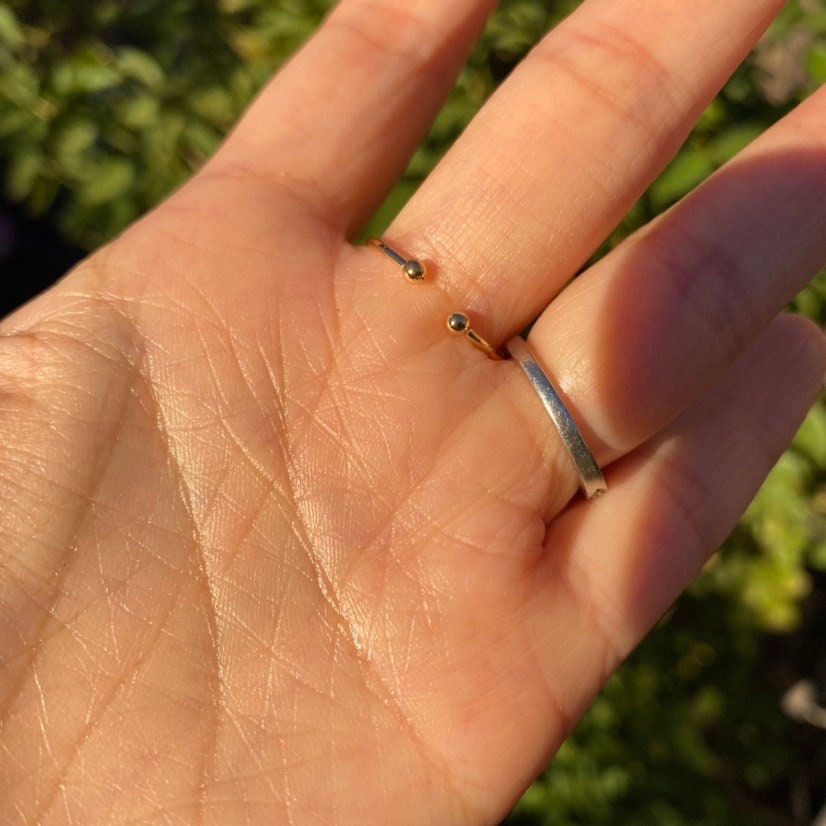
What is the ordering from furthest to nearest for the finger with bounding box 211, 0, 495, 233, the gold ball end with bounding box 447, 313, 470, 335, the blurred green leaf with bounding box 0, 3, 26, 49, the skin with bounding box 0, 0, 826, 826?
the blurred green leaf with bounding box 0, 3, 26, 49, the finger with bounding box 211, 0, 495, 233, the gold ball end with bounding box 447, 313, 470, 335, the skin with bounding box 0, 0, 826, 826

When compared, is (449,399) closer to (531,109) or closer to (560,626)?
(560,626)

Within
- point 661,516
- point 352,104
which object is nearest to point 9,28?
point 352,104

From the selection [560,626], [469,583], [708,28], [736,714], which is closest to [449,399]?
[469,583]

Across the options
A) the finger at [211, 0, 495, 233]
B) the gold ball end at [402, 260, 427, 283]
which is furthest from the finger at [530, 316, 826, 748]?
the finger at [211, 0, 495, 233]

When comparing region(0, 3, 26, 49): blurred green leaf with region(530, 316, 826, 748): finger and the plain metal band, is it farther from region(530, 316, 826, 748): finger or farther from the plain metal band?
region(530, 316, 826, 748): finger

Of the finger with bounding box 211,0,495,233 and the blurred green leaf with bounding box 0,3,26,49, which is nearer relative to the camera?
the finger with bounding box 211,0,495,233

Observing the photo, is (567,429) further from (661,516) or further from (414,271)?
(414,271)

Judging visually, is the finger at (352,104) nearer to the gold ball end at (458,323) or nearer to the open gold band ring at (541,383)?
the open gold band ring at (541,383)

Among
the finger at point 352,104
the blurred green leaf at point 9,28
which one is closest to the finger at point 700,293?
the finger at point 352,104
